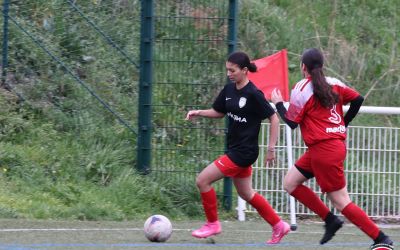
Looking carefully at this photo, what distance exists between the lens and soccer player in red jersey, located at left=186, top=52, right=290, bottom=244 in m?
8.00

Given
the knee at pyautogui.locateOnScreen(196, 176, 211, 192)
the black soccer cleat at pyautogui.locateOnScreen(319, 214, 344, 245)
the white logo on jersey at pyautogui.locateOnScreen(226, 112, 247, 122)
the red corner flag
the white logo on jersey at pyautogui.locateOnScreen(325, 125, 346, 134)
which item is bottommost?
the black soccer cleat at pyautogui.locateOnScreen(319, 214, 344, 245)

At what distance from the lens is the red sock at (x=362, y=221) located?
7281 mm

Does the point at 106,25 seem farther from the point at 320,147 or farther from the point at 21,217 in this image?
the point at 320,147

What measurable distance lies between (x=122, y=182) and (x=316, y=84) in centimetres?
368

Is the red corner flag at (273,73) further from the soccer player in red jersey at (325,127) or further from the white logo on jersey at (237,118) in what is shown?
the soccer player in red jersey at (325,127)

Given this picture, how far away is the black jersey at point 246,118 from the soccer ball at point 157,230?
83 cm

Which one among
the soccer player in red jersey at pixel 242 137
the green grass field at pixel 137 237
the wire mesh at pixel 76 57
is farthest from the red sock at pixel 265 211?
the wire mesh at pixel 76 57

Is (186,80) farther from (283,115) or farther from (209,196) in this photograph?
(283,115)

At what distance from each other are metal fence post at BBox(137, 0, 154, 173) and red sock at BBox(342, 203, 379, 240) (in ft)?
12.2

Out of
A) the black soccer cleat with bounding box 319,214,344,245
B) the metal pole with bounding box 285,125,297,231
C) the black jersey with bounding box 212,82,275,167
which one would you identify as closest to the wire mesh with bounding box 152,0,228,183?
the metal pole with bounding box 285,125,297,231

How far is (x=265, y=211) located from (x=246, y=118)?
0.87m

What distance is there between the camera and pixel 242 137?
26.4 feet

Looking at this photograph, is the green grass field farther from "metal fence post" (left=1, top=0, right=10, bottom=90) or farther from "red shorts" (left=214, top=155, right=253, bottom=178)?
"metal fence post" (left=1, top=0, right=10, bottom=90)

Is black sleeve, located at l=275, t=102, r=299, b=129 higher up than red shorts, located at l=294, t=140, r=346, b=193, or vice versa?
black sleeve, located at l=275, t=102, r=299, b=129
